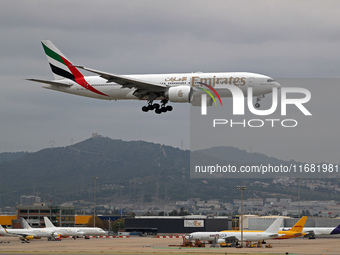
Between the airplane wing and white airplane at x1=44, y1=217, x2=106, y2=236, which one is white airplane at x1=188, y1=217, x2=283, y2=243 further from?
the airplane wing

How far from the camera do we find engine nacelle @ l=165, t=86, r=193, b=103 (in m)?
95.1

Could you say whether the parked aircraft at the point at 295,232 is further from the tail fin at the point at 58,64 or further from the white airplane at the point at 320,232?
the tail fin at the point at 58,64

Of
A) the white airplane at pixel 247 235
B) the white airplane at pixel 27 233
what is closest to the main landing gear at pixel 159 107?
the white airplane at pixel 247 235

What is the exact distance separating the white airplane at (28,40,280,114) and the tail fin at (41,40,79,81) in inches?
8.9

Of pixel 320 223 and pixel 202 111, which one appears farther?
pixel 320 223

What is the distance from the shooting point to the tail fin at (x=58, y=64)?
4247 inches

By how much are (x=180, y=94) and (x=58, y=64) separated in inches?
1079

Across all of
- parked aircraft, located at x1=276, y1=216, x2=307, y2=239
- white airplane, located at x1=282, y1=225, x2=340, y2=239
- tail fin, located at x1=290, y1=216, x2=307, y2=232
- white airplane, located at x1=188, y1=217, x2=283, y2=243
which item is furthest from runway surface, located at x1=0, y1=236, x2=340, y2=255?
white airplane, located at x1=282, y1=225, x2=340, y2=239

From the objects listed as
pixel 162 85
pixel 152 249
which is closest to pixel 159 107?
pixel 162 85

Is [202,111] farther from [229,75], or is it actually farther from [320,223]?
[320,223]

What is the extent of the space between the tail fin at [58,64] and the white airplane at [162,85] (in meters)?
0.23

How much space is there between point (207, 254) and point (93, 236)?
9164 cm

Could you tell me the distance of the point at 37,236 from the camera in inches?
6501

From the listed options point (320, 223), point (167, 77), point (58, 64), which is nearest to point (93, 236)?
point (320, 223)
